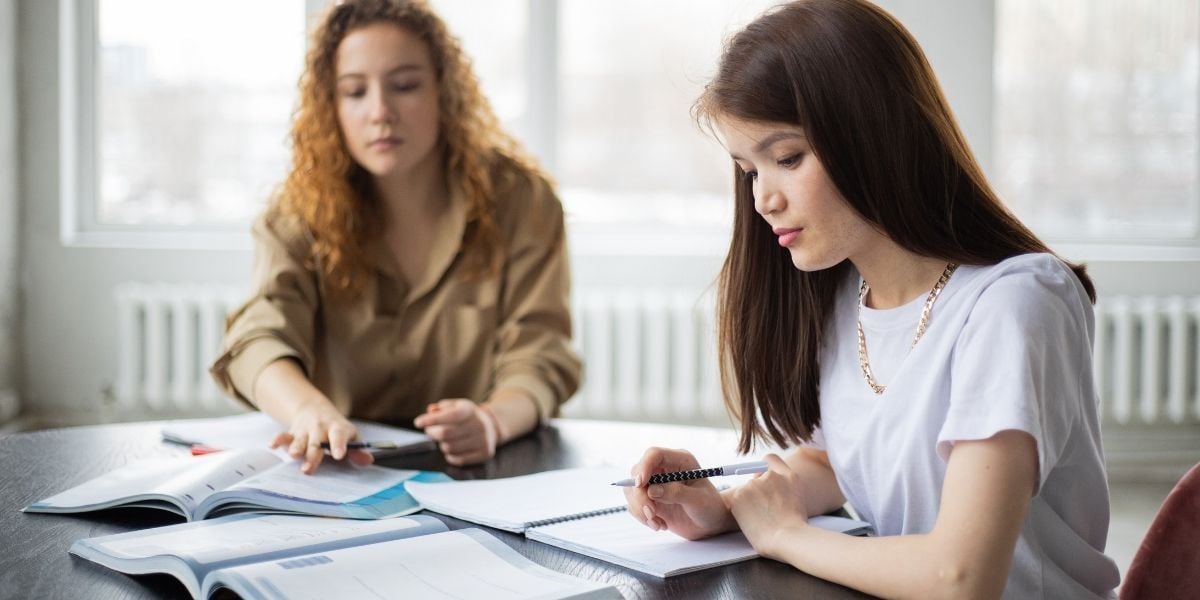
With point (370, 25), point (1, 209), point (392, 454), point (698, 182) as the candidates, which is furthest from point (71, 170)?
point (392, 454)

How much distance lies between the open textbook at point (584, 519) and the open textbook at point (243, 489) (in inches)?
2.1

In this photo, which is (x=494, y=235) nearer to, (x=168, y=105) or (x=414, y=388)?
(x=414, y=388)

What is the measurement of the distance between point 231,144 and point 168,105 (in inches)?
9.6

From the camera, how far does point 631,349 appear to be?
154 inches

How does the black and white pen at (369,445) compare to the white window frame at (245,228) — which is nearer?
the black and white pen at (369,445)

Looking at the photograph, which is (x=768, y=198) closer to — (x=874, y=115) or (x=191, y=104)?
(x=874, y=115)

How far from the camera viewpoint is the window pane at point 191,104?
4105mm

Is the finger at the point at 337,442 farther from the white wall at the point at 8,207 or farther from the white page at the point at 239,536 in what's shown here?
the white wall at the point at 8,207

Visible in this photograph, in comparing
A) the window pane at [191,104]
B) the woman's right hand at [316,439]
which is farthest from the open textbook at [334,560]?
the window pane at [191,104]

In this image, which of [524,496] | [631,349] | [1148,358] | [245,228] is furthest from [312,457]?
[1148,358]

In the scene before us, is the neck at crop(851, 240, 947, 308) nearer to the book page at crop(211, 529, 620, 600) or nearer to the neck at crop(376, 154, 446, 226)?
the book page at crop(211, 529, 620, 600)

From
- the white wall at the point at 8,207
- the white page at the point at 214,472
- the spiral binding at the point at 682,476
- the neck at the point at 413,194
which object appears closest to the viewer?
the spiral binding at the point at 682,476

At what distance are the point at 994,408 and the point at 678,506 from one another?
0.32 meters

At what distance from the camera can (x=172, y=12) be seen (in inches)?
161
